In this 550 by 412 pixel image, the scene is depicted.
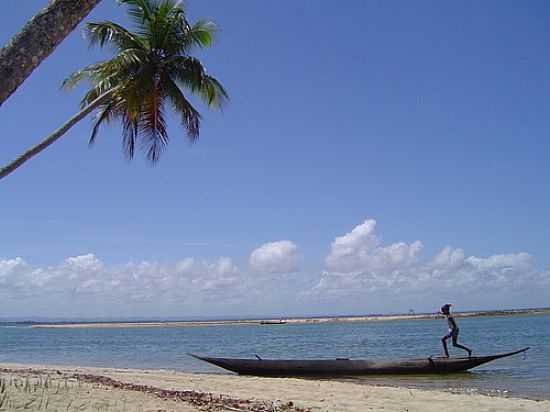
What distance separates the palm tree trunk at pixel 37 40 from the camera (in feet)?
13.4

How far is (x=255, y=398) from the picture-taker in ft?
39.1

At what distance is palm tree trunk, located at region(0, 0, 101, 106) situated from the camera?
4.09 m

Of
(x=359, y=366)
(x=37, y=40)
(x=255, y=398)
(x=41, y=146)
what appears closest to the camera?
(x=37, y=40)

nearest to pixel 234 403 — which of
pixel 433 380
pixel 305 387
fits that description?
pixel 305 387

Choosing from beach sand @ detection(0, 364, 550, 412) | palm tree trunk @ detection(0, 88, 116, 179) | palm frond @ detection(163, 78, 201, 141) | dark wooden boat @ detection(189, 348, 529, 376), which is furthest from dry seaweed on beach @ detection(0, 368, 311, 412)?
dark wooden boat @ detection(189, 348, 529, 376)

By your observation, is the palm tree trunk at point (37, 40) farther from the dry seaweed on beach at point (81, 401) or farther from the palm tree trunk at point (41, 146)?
the dry seaweed on beach at point (81, 401)

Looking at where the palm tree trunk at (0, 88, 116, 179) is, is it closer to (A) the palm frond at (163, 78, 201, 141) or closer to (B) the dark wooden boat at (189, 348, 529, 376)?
(A) the palm frond at (163, 78, 201, 141)

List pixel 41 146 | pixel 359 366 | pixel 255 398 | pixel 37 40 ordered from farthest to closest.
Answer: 1. pixel 359 366
2. pixel 255 398
3. pixel 41 146
4. pixel 37 40

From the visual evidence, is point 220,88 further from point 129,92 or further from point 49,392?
point 49,392

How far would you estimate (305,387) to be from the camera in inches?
572

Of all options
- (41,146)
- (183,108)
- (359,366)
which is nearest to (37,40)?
(41,146)

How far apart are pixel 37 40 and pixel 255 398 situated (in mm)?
9513

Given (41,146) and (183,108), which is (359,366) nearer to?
(183,108)

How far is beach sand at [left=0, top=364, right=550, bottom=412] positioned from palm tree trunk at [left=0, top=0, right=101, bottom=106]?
5.26 m
